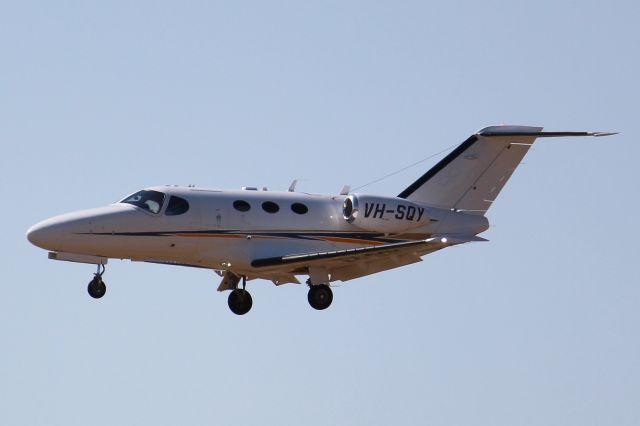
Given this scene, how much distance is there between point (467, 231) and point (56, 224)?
403 inches

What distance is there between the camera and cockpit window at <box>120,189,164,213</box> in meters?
36.4

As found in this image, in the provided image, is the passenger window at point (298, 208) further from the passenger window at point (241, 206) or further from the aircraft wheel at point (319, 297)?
the aircraft wheel at point (319, 297)

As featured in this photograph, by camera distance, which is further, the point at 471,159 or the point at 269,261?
the point at 471,159

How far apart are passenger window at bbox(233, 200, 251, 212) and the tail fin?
4.53m

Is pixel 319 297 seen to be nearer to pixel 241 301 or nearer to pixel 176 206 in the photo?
pixel 241 301

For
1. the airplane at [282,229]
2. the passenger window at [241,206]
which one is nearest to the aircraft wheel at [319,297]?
the airplane at [282,229]

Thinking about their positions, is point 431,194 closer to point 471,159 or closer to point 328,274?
point 471,159

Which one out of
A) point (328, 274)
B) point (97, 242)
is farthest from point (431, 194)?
point (97, 242)

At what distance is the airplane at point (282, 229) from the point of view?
1417 inches

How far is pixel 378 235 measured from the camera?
125ft

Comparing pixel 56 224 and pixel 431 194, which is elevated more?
pixel 431 194

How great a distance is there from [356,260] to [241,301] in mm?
3819

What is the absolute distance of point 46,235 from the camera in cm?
3575

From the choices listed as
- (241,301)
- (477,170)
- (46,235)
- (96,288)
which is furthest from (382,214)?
(46,235)
